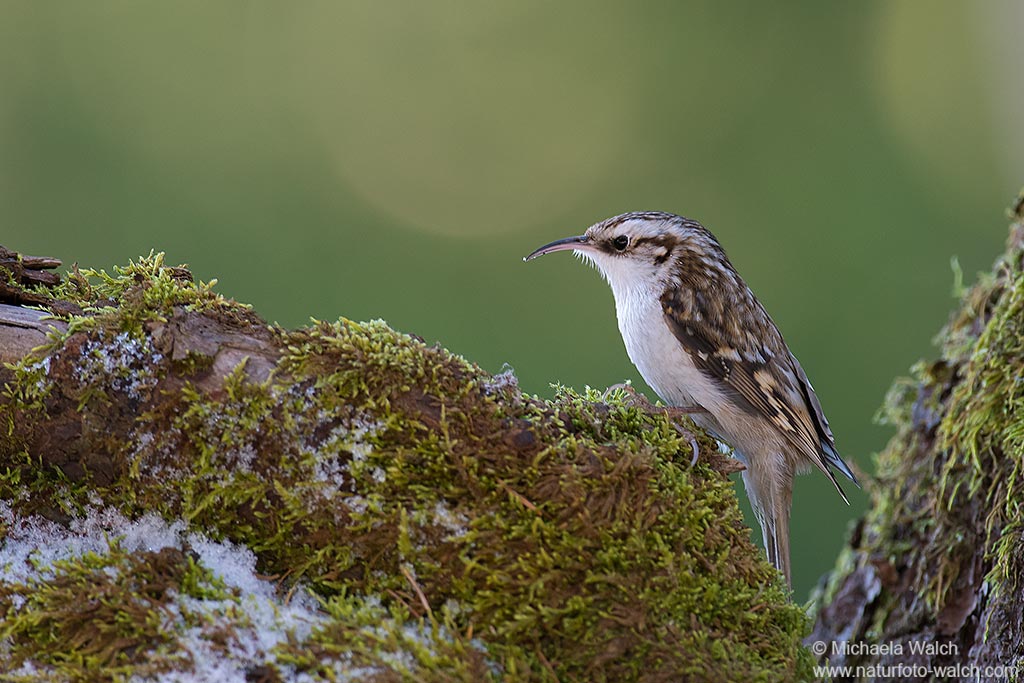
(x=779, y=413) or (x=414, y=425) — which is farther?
(x=779, y=413)

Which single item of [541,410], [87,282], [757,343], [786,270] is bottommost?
[541,410]

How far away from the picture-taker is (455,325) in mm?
5617

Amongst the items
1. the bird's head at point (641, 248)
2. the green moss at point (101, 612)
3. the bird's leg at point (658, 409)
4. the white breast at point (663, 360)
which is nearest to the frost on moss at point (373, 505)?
the green moss at point (101, 612)

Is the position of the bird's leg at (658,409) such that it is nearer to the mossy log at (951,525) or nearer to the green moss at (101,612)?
the mossy log at (951,525)

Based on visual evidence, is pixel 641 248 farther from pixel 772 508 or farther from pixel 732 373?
pixel 772 508

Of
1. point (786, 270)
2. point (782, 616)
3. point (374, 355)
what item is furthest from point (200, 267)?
point (782, 616)

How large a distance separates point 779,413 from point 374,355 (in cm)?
144

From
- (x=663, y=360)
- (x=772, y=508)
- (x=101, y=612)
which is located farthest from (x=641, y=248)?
(x=101, y=612)

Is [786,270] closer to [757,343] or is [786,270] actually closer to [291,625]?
[757,343]

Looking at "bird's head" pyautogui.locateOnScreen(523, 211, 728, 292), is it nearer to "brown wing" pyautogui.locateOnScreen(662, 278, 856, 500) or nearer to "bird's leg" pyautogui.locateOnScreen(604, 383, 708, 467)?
"brown wing" pyautogui.locateOnScreen(662, 278, 856, 500)

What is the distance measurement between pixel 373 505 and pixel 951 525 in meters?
1.46

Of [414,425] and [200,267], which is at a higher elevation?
[200,267]

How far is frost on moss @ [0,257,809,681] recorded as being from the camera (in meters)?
1.43

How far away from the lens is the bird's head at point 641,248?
2.92 meters
